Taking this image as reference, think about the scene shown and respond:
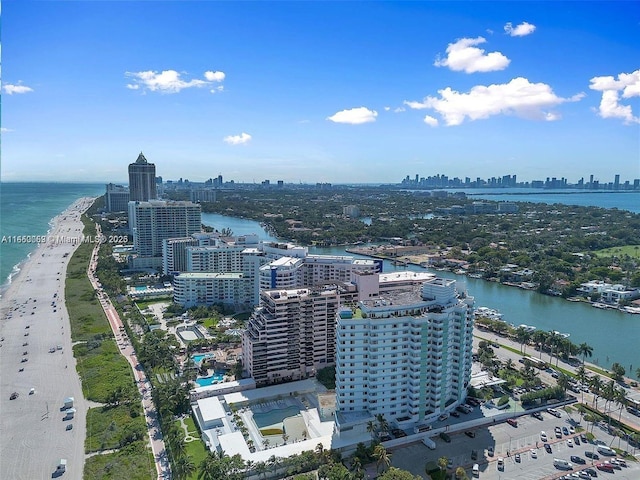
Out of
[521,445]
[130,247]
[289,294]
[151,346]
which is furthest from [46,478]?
[130,247]

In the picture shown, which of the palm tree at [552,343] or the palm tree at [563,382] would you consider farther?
the palm tree at [552,343]

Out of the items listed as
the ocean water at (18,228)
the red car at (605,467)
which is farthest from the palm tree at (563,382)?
the ocean water at (18,228)

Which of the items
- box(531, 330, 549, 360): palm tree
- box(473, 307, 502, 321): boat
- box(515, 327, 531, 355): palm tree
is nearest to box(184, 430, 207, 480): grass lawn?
box(515, 327, 531, 355): palm tree

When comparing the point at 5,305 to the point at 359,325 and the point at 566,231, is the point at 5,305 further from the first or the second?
the point at 566,231

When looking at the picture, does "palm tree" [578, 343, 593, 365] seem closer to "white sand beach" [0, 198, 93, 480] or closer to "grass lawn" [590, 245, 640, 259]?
"white sand beach" [0, 198, 93, 480]

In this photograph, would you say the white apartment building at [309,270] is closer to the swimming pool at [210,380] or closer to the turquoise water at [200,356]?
the turquoise water at [200,356]

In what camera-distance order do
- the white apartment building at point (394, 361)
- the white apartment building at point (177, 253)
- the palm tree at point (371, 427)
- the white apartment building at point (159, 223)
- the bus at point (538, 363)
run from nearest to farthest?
the palm tree at point (371, 427) → the white apartment building at point (394, 361) → the bus at point (538, 363) → the white apartment building at point (177, 253) → the white apartment building at point (159, 223)
